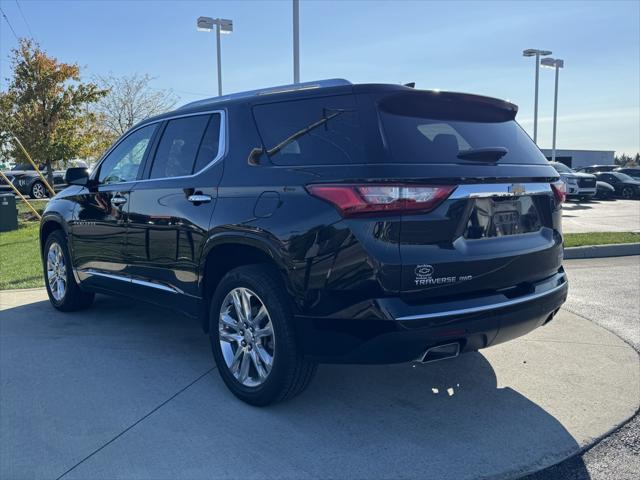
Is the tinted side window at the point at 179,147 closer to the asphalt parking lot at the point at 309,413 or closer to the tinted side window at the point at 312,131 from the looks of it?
the tinted side window at the point at 312,131

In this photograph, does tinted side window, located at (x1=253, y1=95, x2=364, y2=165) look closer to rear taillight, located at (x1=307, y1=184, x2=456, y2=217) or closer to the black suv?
the black suv

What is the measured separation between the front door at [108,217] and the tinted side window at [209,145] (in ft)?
2.75

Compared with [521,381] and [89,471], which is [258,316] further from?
[521,381]

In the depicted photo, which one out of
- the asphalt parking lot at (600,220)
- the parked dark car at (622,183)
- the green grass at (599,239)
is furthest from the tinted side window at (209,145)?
the parked dark car at (622,183)

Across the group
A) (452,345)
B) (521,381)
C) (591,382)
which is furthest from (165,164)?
(591,382)

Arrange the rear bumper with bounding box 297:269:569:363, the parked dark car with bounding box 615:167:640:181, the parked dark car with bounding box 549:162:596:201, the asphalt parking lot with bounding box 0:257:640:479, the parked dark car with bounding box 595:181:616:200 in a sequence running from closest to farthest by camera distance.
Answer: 1. the rear bumper with bounding box 297:269:569:363
2. the asphalt parking lot with bounding box 0:257:640:479
3. the parked dark car with bounding box 549:162:596:201
4. the parked dark car with bounding box 595:181:616:200
5. the parked dark car with bounding box 615:167:640:181

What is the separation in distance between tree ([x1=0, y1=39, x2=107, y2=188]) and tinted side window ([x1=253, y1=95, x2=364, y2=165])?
14.3 m

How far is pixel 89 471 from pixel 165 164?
2332 mm

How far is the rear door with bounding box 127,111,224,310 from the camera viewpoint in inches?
154

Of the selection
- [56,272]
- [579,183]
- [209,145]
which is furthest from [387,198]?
[579,183]

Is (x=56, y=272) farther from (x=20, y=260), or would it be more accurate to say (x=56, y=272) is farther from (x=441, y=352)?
(x=441, y=352)

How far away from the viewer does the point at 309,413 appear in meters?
3.55

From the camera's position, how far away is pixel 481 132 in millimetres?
3539

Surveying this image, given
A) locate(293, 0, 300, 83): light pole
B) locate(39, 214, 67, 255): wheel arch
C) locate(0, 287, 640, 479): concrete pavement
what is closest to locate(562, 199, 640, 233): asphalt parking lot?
locate(293, 0, 300, 83): light pole
